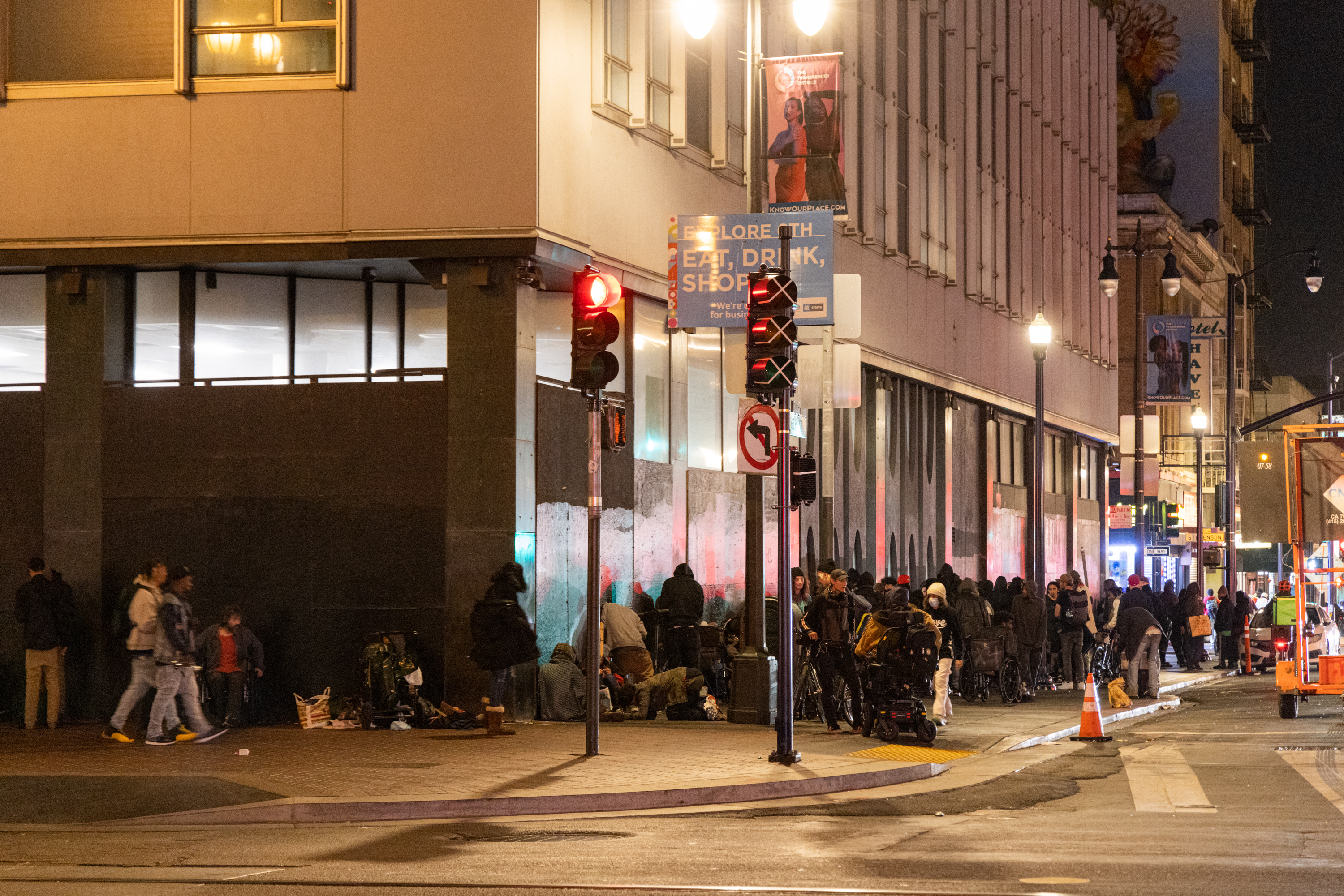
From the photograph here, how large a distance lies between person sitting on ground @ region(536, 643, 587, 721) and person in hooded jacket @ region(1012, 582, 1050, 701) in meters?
8.15

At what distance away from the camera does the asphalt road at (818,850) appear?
9.37 meters

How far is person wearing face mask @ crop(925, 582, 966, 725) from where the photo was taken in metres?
20.4

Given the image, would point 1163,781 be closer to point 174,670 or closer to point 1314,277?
point 174,670

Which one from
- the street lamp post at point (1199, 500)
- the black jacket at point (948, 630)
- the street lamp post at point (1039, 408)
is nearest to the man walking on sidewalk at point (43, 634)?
the black jacket at point (948, 630)

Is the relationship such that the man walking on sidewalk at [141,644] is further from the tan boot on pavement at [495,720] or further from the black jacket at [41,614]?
the tan boot on pavement at [495,720]

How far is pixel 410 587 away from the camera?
19547 millimetres

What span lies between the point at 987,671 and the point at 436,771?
11.9m

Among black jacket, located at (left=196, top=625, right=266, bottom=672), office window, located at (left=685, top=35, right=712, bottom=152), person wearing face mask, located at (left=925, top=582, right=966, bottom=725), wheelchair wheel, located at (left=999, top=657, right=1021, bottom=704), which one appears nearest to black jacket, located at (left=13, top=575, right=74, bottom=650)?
black jacket, located at (left=196, top=625, right=266, bottom=672)

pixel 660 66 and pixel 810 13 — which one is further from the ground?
pixel 660 66

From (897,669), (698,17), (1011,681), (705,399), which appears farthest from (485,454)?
(1011,681)

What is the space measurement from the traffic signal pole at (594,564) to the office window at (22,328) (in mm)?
8435

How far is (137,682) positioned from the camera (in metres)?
17.4

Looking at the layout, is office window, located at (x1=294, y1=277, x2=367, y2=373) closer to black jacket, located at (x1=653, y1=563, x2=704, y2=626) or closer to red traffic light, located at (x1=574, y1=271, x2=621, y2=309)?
black jacket, located at (x1=653, y1=563, x2=704, y2=626)

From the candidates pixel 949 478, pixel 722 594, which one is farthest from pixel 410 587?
pixel 949 478
